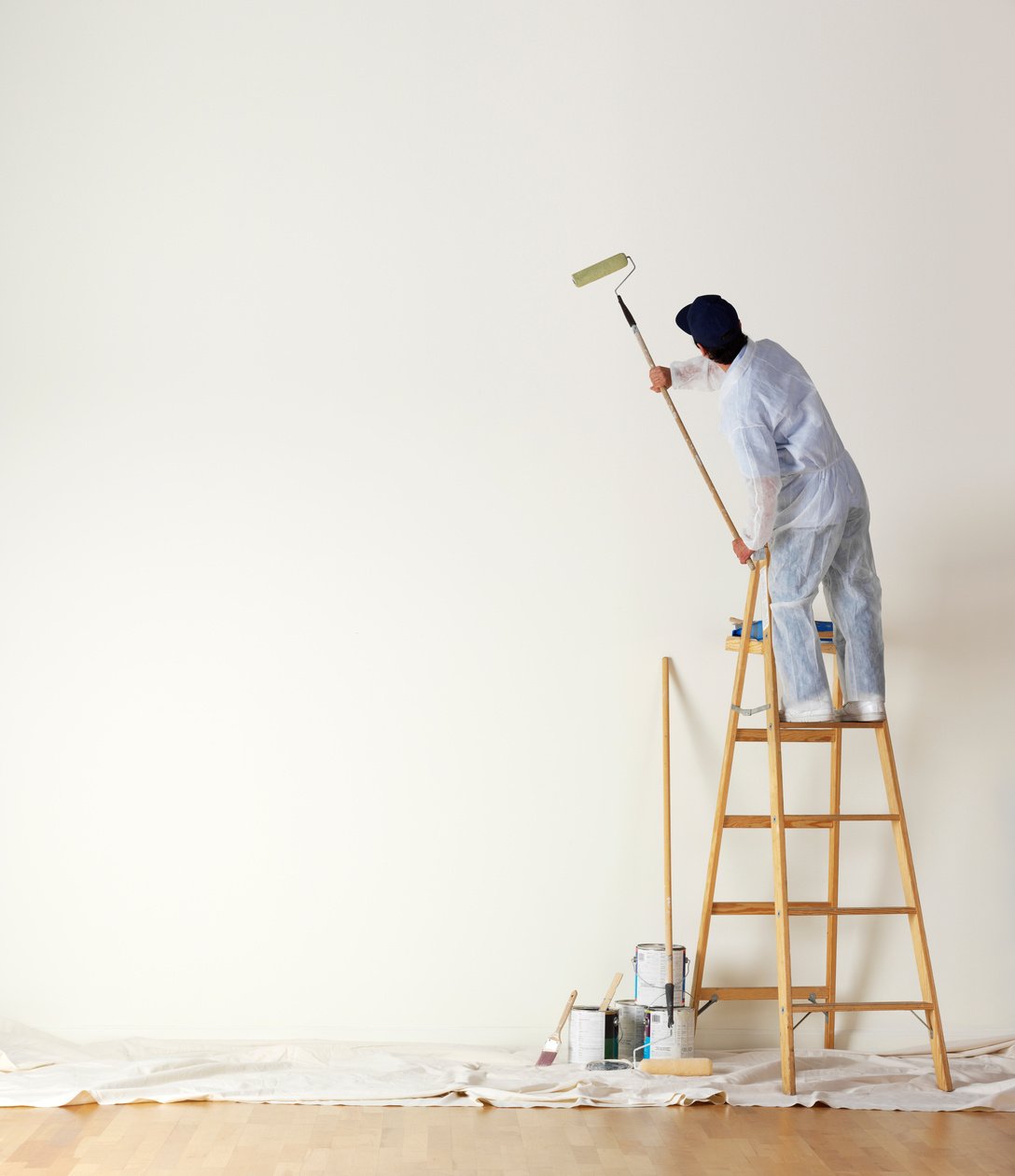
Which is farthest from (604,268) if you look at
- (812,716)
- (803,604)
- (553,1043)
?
(553,1043)

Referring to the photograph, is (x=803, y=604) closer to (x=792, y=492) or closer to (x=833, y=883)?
(x=792, y=492)

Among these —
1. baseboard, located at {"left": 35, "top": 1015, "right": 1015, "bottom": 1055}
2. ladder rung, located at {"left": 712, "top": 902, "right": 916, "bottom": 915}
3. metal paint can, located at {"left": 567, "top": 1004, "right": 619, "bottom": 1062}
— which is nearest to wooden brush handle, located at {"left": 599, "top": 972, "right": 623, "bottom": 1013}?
metal paint can, located at {"left": 567, "top": 1004, "right": 619, "bottom": 1062}

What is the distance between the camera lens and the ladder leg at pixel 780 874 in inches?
122

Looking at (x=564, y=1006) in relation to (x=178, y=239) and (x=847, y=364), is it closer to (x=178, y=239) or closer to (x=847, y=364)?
(x=847, y=364)

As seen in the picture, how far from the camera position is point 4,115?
3.84 metres

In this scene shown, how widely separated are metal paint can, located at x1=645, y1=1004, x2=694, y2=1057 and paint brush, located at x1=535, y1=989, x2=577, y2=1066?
24 centimetres

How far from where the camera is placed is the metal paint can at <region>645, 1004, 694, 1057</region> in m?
3.32

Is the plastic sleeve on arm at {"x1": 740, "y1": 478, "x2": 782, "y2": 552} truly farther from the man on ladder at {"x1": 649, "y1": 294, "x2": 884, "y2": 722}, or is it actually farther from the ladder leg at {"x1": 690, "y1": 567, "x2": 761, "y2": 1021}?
the ladder leg at {"x1": 690, "y1": 567, "x2": 761, "y2": 1021}

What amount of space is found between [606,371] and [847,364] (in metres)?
0.78

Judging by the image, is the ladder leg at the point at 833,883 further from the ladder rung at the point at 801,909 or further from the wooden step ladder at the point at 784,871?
the ladder rung at the point at 801,909

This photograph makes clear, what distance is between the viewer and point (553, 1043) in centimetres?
340

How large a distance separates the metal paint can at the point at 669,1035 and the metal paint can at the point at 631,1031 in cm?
5

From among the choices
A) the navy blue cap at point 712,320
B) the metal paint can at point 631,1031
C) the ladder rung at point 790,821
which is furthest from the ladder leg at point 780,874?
the navy blue cap at point 712,320

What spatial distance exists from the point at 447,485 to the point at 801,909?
5.37 ft
